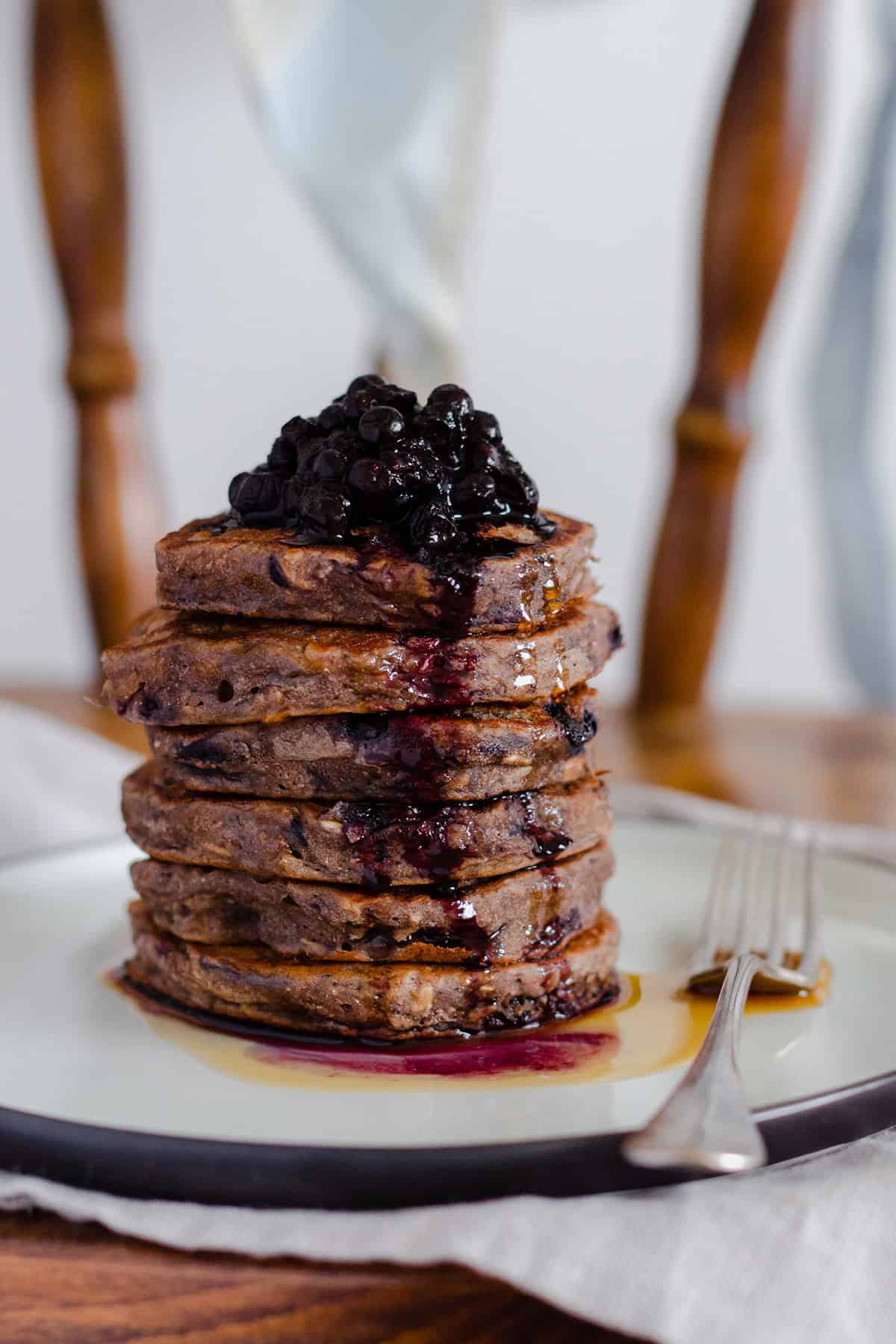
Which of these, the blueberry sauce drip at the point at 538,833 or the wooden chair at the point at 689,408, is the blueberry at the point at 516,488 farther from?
the wooden chair at the point at 689,408

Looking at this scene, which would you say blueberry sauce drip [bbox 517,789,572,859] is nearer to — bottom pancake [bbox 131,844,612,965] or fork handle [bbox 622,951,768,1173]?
bottom pancake [bbox 131,844,612,965]

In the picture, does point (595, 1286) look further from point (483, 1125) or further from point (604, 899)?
point (604, 899)

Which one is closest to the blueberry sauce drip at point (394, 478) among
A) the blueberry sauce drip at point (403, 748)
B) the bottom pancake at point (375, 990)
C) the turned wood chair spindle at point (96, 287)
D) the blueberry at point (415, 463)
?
the blueberry at point (415, 463)

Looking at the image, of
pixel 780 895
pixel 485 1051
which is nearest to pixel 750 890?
pixel 780 895

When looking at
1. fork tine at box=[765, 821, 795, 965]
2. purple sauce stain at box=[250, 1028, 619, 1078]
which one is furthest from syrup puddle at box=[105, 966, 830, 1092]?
fork tine at box=[765, 821, 795, 965]

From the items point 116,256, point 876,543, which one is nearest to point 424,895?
point 116,256

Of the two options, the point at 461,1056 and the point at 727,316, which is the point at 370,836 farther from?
the point at 727,316
